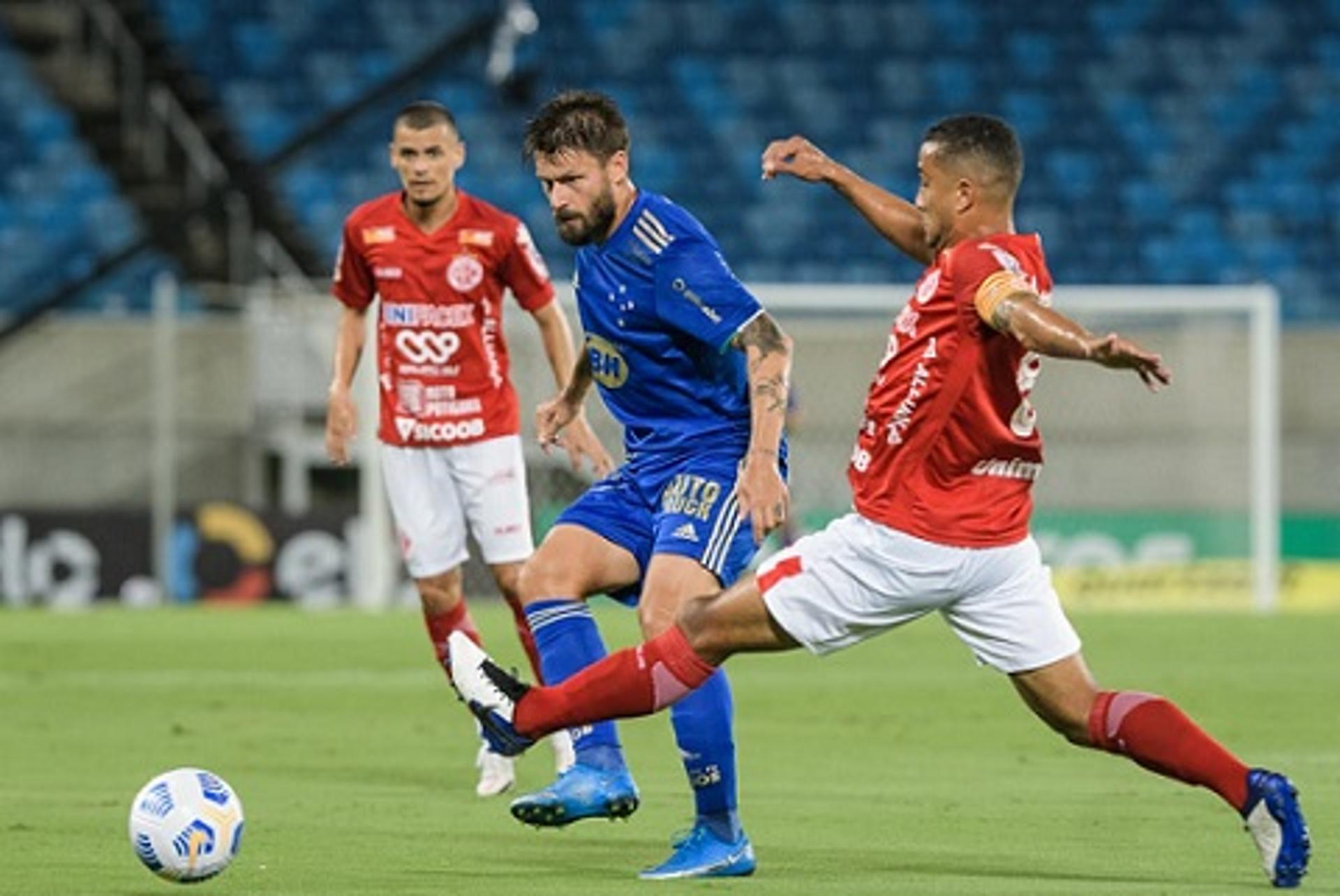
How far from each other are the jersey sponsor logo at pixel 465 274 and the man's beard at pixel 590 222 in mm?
2782

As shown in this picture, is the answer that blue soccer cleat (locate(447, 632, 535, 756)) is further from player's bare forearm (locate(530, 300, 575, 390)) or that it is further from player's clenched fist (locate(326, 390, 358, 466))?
player's clenched fist (locate(326, 390, 358, 466))

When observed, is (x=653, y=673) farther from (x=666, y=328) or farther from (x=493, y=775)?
(x=493, y=775)

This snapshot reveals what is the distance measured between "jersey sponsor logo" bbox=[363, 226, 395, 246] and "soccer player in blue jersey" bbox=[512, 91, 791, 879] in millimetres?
2559

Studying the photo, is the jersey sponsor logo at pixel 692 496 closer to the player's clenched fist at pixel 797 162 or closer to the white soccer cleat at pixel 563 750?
the player's clenched fist at pixel 797 162

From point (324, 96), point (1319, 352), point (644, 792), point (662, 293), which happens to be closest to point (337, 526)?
point (324, 96)

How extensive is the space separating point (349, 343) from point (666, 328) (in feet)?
10.1

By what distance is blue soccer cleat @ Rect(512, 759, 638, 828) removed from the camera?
6934 millimetres

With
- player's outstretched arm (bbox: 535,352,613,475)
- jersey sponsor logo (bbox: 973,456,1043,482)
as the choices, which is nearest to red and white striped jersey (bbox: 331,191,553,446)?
player's outstretched arm (bbox: 535,352,613,475)

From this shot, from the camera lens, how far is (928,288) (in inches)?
273

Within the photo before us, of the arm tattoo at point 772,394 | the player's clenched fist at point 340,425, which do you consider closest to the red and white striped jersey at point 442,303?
the player's clenched fist at point 340,425

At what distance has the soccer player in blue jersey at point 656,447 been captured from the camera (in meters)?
7.32

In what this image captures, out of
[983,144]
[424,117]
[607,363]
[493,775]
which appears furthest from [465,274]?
[983,144]

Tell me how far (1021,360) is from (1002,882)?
1267 millimetres

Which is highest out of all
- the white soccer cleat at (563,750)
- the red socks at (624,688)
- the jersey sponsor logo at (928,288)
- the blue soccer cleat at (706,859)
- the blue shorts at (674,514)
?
the jersey sponsor logo at (928,288)
